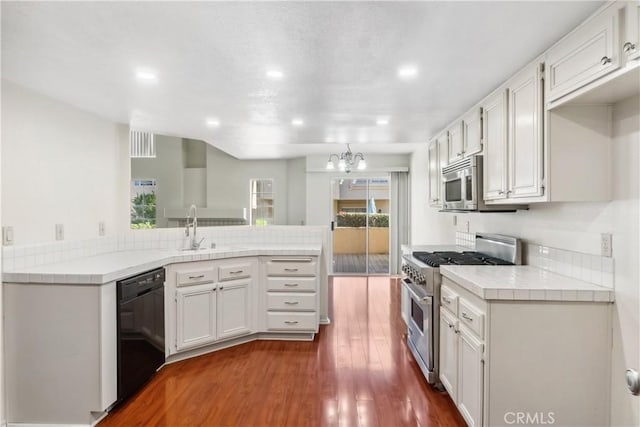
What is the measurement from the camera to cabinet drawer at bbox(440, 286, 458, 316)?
2203mm

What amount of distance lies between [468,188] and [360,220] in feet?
13.8

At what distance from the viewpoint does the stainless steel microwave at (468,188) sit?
8.73 ft

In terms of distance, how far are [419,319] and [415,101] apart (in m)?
1.80

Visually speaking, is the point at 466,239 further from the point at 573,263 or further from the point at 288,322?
the point at 288,322

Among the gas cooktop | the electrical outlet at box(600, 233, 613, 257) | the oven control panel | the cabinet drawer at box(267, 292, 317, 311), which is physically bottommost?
the cabinet drawer at box(267, 292, 317, 311)

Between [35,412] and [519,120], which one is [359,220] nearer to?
[519,120]

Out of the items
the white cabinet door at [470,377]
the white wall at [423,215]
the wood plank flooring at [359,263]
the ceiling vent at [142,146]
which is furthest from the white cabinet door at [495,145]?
the ceiling vent at [142,146]

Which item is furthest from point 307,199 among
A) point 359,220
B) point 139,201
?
point 139,201

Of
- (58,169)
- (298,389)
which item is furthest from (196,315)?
(58,169)

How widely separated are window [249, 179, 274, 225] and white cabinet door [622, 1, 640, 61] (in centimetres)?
651

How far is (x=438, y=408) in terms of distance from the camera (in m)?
2.30

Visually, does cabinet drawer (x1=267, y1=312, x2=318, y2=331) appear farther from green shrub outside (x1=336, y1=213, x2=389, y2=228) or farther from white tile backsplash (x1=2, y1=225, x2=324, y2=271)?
green shrub outside (x1=336, y1=213, x2=389, y2=228)

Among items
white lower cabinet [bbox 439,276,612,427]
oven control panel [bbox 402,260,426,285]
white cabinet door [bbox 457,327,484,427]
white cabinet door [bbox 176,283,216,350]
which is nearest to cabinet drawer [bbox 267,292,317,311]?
white cabinet door [bbox 176,283,216,350]

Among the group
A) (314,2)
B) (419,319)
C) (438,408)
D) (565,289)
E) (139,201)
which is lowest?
(438,408)
